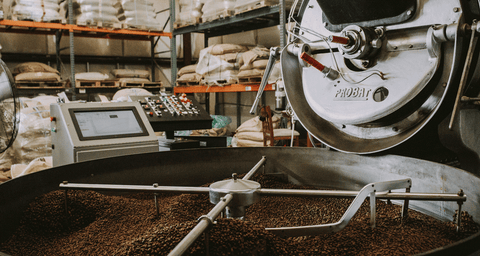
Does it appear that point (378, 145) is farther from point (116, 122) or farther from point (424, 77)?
point (116, 122)

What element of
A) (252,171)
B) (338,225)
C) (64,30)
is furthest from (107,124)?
(64,30)

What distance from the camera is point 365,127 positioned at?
1049mm

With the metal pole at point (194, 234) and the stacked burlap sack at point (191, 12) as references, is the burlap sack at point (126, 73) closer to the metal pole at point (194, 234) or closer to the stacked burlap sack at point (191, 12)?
the stacked burlap sack at point (191, 12)

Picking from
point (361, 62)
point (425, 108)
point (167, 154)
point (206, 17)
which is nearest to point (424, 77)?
point (425, 108)

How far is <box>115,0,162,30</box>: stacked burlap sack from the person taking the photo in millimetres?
5219

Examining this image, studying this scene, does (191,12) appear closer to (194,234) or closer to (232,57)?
(232,57)

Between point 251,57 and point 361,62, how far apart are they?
11.3 feet

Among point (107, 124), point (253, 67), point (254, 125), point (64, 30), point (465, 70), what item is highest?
point (64, 30)

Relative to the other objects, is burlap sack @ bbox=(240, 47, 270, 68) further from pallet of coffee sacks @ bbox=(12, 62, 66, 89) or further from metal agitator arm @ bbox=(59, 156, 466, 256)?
metal agitator arm @ bbox=(59, 156, 466, 256)

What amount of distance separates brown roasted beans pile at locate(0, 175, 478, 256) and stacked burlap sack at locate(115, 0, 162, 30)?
Answer: 15.6 ft

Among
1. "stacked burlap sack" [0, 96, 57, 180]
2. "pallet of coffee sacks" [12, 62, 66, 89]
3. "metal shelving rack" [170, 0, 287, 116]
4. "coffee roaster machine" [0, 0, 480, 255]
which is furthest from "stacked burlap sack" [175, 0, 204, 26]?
"coffee roaster machine" [0, 0, 480, 255]

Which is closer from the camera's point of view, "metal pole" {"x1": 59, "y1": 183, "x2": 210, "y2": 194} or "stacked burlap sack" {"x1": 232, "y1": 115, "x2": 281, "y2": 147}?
"metal pole" {"x1": 59, "y1": 183, "x2": 210, "y2": 194}

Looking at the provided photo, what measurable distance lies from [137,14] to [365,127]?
16.1 feet

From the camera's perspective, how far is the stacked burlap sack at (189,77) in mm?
5340
